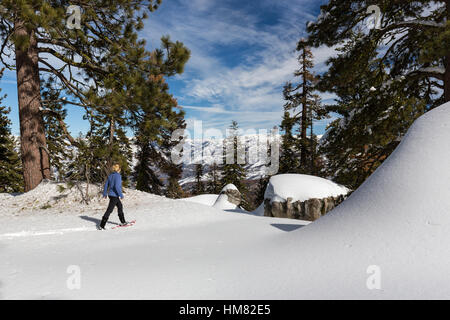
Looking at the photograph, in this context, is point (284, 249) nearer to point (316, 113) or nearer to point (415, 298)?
point (415, 298)

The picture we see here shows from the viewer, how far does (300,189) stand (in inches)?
401

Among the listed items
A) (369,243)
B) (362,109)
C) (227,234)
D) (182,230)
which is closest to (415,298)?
(369,243)

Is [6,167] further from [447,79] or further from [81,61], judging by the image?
[447,79]

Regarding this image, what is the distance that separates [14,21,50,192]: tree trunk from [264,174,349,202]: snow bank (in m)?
10.2

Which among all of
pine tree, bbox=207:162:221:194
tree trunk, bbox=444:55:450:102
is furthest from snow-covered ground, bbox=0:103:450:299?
pine tree, bbox=207:162:221:194

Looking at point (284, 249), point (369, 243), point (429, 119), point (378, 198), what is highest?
point (429, 119)

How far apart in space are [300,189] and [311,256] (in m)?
7.21

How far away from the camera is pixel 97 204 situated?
9.33 m

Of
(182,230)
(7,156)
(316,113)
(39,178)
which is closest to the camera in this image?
(182,230)

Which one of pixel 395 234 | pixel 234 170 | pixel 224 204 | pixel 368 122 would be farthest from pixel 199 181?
pixel 395 234

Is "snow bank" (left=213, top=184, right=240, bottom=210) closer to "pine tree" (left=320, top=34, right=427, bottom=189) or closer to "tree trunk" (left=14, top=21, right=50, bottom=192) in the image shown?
"pine tree" (left=320, top=34, right=427, bottom=189)

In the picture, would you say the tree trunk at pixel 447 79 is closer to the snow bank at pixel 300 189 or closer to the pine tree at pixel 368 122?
the pine tree at pixel 368 122

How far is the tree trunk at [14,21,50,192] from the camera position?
9.46 metres
